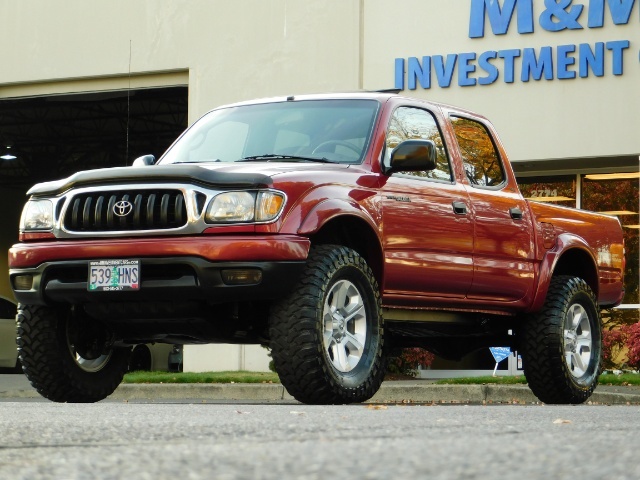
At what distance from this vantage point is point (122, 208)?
7.80m

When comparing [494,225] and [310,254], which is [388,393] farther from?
[310,254]

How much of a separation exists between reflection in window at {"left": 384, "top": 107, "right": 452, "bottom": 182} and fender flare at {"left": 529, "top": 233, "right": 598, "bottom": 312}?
3.82ft

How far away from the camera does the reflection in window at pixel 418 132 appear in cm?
895

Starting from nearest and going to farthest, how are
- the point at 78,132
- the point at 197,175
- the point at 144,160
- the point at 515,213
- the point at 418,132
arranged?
the point at 197,175
the point at 144,160
the point at 418,132
the point at 515,213
the point at 78,132

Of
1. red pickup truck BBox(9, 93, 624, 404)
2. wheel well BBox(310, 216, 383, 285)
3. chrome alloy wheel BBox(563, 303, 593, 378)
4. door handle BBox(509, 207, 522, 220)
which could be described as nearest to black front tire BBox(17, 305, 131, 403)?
red pickup truck BBox(9, 93, 624, 404)

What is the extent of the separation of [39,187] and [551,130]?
1123 centimetres

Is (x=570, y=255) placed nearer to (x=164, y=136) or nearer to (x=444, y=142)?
(x=444, y=142)

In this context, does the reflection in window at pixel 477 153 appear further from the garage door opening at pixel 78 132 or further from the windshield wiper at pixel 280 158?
the garage door opening at pixel 78 132

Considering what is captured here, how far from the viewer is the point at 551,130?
1831cm

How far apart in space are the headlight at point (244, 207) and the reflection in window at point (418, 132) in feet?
4.85

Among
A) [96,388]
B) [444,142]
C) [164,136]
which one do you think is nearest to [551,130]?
[444,142]

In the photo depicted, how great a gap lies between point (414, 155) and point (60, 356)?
2.50 metres

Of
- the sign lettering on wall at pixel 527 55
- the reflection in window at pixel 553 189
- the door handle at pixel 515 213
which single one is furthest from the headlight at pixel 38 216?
the reflection in window at pixel 553 189

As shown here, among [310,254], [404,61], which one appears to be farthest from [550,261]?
[404,61]
